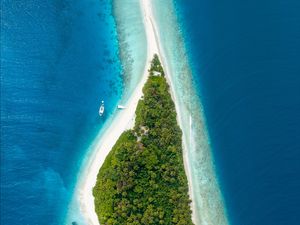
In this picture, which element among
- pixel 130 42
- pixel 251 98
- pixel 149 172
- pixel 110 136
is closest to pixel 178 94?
pixel 130 42

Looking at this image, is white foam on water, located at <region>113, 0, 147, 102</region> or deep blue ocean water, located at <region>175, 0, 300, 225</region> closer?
white foam on water, located at <region>113, 0, 147, 102</region>

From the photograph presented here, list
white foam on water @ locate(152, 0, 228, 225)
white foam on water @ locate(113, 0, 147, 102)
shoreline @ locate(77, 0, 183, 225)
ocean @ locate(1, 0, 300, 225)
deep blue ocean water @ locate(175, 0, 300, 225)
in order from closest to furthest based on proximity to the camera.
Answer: ocean @ locate(1, 0, 300, 225) → shoreline @ locate(77, 0, 183, 225) → white foam on water @ locate(113, 0, 147, 102) → deep blue ocean water @ locate(175, 0, 300, 225) → white foam on water @ locate(152, 0, 228, 225)

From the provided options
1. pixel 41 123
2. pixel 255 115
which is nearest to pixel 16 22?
pixel 41 123

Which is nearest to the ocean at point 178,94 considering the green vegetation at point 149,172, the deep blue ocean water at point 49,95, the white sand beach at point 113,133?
the deep blue ocean water at point 49,95

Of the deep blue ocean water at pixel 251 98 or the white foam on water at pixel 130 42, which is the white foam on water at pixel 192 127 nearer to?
the deep blue ocean water at pixel 251 98

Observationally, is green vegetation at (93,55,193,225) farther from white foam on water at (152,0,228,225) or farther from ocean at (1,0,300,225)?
ocean at (1,0,300,225)

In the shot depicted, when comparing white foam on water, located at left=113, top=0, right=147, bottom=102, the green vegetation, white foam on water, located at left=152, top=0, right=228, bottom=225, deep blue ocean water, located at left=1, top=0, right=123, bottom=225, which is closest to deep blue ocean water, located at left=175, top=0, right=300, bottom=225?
white foam on water, located at left=152, top=0, right=228, bottom=225
